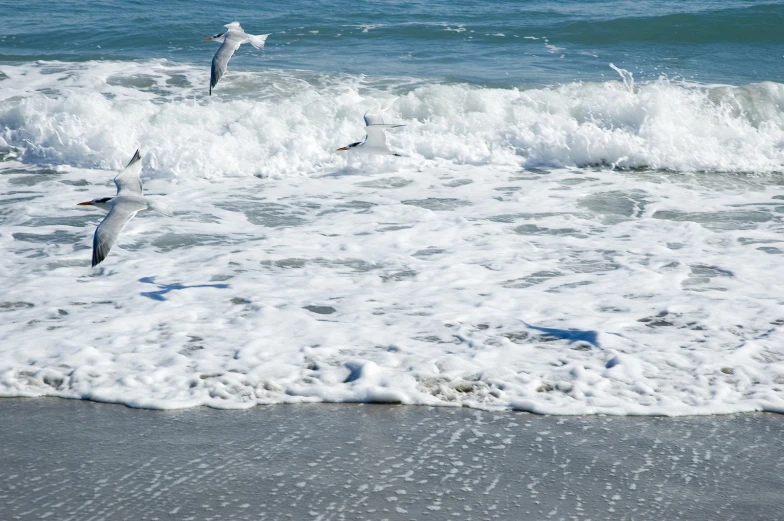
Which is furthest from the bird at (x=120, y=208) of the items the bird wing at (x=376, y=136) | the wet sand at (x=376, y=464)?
the bird wing at (x=376, y=136)

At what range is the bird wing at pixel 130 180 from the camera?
753 centimetres

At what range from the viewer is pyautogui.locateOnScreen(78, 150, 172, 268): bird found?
6633 mm

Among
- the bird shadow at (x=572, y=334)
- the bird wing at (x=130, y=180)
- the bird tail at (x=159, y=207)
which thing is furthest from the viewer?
the bird wing at (x=130, y=180)

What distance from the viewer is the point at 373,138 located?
9891 millimetres

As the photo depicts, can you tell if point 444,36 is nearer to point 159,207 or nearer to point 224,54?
point 224,54

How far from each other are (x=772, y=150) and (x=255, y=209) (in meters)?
7.38

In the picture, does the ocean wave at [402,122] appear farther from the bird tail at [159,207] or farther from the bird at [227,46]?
the bird tail at [159,207]

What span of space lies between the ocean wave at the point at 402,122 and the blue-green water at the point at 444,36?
1542 millimetres

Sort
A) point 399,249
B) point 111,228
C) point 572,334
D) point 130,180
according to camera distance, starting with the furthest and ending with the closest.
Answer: point 399,249 < point 130,180 < point 111,228 < point 572,334

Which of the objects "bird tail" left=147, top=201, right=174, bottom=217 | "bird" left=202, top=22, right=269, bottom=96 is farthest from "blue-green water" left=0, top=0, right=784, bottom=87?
"bird tail" left=147, top=201, right=174, bottom=217

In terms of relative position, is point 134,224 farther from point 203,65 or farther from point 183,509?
point 203,65

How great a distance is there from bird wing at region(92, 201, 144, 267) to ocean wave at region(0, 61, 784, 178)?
4287 mm

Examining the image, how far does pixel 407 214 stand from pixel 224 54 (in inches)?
112

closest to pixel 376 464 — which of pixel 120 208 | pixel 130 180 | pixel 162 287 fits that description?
pixel 162 287
